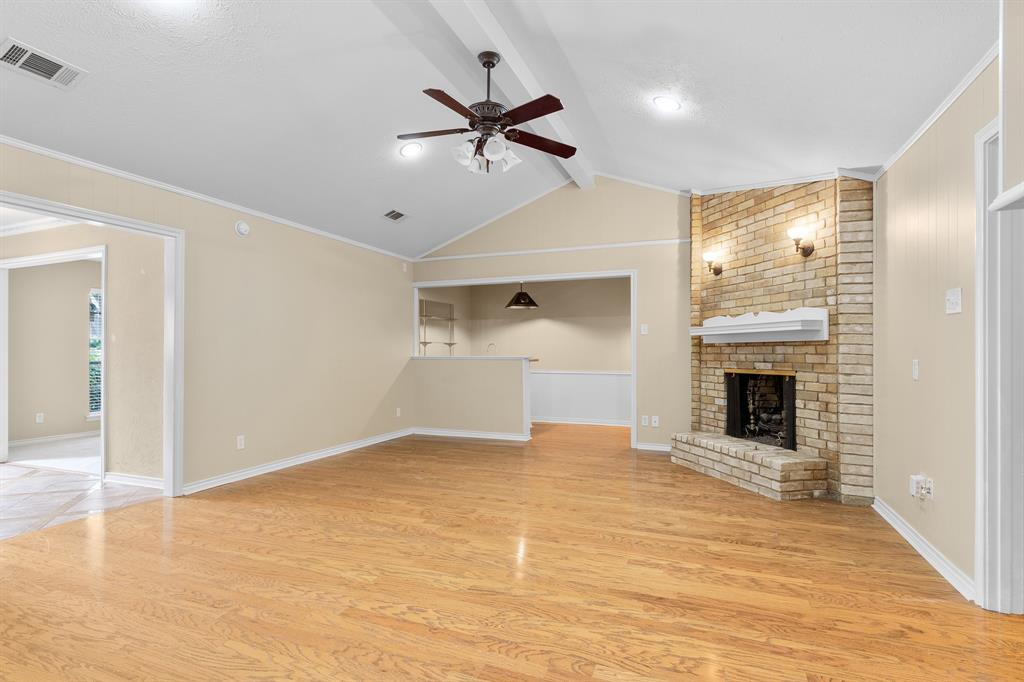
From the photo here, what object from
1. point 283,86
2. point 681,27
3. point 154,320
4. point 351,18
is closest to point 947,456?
point 681,27

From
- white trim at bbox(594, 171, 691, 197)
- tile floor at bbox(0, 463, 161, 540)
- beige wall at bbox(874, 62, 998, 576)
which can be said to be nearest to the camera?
beige wall at bbox(874, 62, 998, 576)

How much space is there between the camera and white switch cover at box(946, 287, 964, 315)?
Result: 273 cm

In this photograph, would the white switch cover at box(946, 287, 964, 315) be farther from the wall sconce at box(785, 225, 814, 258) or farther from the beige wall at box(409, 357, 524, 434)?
the beige wall at box(409, 357, 524, 434)

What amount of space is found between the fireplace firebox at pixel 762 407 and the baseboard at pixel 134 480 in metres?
5.29

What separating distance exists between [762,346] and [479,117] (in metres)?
3.42

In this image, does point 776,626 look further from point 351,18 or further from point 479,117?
point 351,18

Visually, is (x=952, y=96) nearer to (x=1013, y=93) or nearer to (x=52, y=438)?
(x=1013, y=93)

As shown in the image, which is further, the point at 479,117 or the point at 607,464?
the point at 607,464

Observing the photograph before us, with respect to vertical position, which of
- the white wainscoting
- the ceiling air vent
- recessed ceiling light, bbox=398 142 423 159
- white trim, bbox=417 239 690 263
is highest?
recessed ceiling light, bbox=398 142 423 159

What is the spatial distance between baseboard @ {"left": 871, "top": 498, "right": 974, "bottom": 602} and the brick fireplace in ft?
1.21

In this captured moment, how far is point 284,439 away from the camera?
17.5ft

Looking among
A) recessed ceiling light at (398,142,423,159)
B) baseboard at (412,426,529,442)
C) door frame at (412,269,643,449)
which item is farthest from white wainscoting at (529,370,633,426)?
recessed ceiling light at (398,142,423,159)

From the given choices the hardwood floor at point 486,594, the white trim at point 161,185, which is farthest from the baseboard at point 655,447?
the white trim at point 161,185

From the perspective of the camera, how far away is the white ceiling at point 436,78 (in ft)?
8.91
